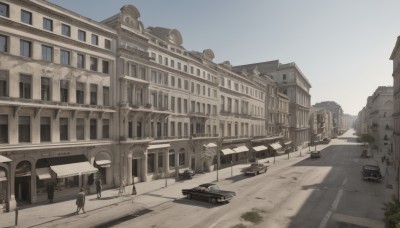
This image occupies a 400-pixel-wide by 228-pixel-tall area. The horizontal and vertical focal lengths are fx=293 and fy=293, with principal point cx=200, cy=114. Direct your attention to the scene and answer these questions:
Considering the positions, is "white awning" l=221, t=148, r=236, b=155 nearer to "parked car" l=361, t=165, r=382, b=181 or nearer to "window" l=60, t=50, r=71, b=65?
"parked car" l=361, t=165, r=382, b=181

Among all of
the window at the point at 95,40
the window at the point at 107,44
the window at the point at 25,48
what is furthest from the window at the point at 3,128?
the window at the point at 107,44

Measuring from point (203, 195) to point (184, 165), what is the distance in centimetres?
1839

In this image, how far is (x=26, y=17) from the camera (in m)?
26.2

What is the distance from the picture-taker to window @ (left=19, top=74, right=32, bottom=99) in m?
25.7

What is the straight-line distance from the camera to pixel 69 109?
93.9 feet

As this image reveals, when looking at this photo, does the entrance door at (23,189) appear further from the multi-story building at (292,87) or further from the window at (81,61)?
the multi-story building at (292,87)

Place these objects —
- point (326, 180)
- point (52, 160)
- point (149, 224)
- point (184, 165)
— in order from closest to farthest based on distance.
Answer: point (149, 224), point (52, 160), point (326, 180), point (184, 165)

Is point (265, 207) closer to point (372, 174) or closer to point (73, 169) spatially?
point (73, 169)

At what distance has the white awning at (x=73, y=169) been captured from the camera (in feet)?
88.8

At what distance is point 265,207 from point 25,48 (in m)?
25.3

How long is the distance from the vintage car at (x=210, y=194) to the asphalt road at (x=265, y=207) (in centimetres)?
50

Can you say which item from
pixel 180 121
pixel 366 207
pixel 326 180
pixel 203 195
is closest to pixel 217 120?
pixel 180 121

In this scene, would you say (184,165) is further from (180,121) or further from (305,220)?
(305,220)

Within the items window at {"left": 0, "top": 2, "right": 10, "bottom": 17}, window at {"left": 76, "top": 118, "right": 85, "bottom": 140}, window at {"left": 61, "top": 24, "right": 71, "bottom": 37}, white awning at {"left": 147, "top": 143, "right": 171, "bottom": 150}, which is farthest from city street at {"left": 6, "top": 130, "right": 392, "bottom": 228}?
window at {"left": 0, "top": 2, "right": 10, "bottom": 17}
